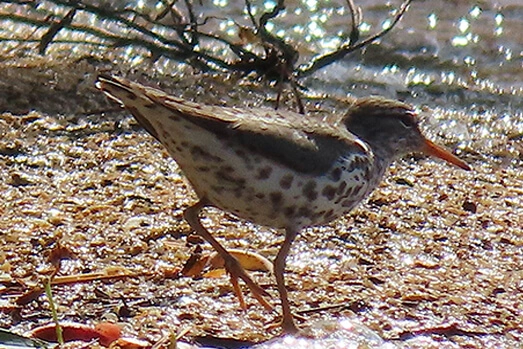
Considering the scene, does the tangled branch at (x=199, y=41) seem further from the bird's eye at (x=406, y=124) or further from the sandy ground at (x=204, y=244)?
the bird's eye at (x=406, y=124)

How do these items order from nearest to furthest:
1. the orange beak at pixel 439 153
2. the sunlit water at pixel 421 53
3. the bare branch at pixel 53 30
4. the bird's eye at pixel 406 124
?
the bird's eye at pixel 406 124 < the orange beak at pixel 439 153 < the bare branch at pixel 53 30 < the sunlit water at pixel 421 53

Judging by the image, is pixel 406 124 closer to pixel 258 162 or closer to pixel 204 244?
pixel 204 244

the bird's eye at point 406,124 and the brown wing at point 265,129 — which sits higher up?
the bird's eye at point 406,124

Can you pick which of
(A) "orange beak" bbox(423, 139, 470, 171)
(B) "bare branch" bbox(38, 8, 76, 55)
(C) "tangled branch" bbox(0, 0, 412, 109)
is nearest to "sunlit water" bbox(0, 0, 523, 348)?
(C) "tangled branch" bbox(0, 0, 412, 109)

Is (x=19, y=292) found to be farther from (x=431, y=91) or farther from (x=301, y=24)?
(x=301, y=24)

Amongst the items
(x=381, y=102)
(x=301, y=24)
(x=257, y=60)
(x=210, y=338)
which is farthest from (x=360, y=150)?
(x=301, y=24)

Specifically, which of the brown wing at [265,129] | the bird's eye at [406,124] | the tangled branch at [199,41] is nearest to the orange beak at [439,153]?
the bird's eye at [406,124]
